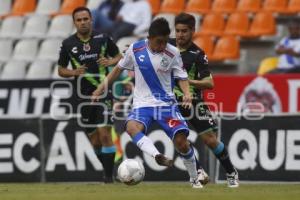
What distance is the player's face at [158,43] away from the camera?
12242 millimetres

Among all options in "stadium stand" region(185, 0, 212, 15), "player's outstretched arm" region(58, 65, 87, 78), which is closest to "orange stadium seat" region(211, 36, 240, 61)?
"stadium stand" region(185, 0, 212, 15)

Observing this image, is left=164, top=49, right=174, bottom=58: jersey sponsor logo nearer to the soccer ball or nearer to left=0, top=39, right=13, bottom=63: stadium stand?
the soccer ball

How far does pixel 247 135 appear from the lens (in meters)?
15.4

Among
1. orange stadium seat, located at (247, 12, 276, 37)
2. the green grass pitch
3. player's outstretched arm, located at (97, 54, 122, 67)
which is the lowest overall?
the green grass pitch

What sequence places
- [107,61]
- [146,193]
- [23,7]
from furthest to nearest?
1. [23,7]
2. [107,61]
3. [146,193]

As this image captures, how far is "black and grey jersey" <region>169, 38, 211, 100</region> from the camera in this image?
1309 cm

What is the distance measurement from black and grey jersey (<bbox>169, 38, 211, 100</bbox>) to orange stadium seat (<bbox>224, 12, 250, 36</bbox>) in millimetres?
6955

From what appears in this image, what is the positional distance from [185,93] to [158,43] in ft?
2.30

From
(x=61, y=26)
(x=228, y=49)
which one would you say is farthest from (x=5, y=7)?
(x=228, y=49)

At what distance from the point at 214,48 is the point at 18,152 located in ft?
18.2

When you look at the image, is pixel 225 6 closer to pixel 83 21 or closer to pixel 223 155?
pixel 83 21

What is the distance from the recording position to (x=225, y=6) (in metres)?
20.8

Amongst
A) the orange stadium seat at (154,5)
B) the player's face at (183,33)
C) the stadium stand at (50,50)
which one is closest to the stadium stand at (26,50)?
the stadium stand at (50,50)

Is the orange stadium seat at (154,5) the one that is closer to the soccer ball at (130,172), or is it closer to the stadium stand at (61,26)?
the stadium stand at (61,26)
